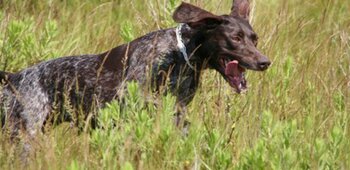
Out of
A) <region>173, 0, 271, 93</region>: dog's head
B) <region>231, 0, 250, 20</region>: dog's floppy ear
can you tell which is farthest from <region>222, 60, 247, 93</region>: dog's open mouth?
<region>231, 0, 250, 20</region>: dog's floppy ear

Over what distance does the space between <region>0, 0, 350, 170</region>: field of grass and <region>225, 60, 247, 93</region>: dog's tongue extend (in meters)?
0.10

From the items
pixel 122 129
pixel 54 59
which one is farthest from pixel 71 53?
pixel 122 129

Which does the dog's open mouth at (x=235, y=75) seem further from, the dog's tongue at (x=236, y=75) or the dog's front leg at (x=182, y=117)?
the dog's front leg at (x=182, y=117)

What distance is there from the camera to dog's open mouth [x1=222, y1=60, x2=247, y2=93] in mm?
7312

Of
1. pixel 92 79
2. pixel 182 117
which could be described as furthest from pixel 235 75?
pixel 92 79

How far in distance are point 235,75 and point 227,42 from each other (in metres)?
0.26

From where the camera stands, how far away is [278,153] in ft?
19.5

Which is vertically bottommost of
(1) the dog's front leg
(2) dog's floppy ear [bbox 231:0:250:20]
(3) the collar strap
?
(1) the dog's front leg

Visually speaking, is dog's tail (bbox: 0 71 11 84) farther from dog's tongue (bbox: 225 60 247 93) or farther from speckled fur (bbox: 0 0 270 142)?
dog's tongue (bbox: 225 60 247 93)

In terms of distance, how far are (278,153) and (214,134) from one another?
0.37 m

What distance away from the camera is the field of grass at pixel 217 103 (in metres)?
6.03

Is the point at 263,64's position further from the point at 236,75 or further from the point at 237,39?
the point at 237,39

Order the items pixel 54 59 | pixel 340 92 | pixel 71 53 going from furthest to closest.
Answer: pixel 71 53
pixel 54 59
pixel 340 92

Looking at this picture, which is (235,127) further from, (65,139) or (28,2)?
(28,2)
